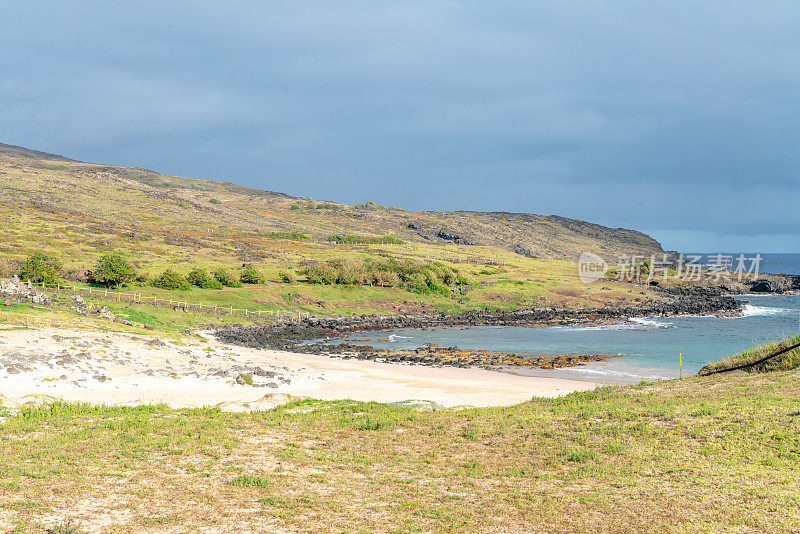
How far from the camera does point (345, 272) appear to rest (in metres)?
82.7

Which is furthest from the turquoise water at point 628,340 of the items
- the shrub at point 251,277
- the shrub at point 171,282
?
the shrub at point 171,282

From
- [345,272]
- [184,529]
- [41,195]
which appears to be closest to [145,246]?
[345,272]

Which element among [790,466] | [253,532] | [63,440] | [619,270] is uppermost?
[619,270]

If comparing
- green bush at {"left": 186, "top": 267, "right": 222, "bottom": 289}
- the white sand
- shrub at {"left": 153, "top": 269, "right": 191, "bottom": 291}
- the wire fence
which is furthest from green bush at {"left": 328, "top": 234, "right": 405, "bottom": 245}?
the white sand

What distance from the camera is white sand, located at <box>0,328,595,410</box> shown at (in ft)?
76.2

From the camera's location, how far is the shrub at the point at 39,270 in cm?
5869

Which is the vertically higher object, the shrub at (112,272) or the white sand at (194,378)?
the shrub at (112,272)

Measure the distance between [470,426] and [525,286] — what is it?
3219 inches

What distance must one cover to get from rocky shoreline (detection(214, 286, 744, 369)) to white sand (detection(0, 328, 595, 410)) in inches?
266

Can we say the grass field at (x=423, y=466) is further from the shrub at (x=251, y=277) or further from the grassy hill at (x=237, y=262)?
the shrub at (x=251, y=277)

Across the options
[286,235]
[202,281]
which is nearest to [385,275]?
[202,281]

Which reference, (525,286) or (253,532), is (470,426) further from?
(525,286)

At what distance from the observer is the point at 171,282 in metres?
66.7

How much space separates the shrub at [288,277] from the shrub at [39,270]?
92.4 feet
